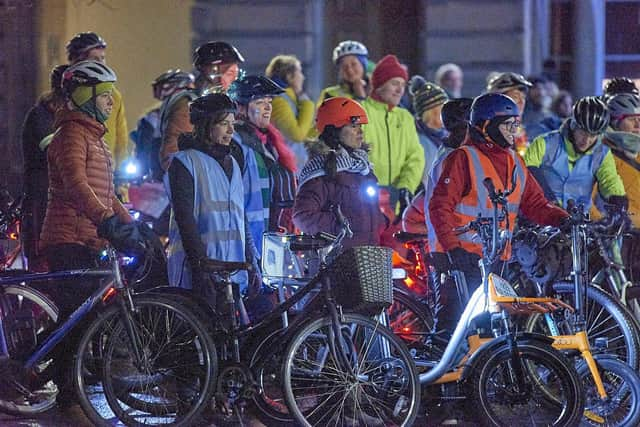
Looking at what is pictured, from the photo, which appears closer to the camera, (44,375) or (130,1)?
(44,375)

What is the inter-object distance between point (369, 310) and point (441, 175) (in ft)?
3.78

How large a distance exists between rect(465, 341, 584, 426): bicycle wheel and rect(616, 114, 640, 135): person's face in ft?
12.4

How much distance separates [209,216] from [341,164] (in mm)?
976

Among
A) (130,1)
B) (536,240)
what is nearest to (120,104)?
(130,1)

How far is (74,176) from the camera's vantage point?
9.26m

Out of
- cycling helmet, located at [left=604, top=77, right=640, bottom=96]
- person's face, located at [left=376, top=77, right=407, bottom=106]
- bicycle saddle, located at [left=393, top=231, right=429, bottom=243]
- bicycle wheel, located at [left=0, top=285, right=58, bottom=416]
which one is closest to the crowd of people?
bicycle saddle, located at [left=393, top=231, right=429, bottom=243]

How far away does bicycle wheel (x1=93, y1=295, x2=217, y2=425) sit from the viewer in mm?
8727

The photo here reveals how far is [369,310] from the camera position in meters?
8.74

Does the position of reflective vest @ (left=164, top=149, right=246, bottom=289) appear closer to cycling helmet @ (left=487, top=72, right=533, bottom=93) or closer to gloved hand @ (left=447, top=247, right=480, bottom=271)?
gloved hand @ (left=447, top=247, right=480, bottom=271)

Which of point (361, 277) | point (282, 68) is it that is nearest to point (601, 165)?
point (361, 277)

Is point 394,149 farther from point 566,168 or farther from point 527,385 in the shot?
point 527,385

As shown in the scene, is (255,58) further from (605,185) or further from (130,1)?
(605,185)

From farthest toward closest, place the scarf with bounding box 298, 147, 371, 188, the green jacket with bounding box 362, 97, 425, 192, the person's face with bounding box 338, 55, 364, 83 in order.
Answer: the person's face with bounding box 338, 55, 364, 83, the green jacket with bounding box 362, 97, 425, 192, the scarf with bounding box 298, 147, 371, 188

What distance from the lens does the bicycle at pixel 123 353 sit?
873cm
